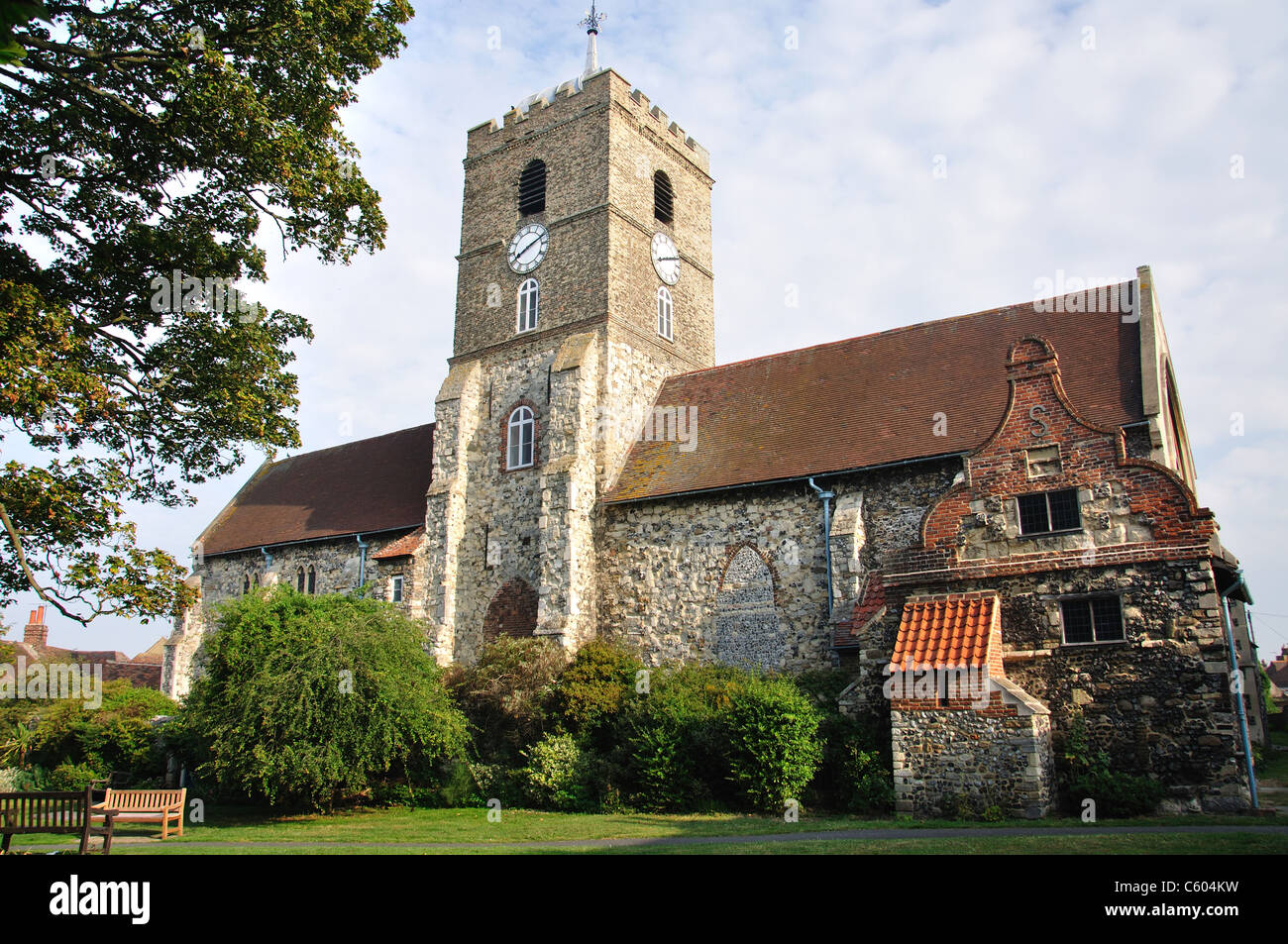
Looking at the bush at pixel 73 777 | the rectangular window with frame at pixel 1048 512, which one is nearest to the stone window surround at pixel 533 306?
the bush at pixel 73 777

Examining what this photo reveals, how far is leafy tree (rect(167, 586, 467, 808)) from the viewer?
17.6 metres

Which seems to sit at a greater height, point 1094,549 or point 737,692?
point 1094,549

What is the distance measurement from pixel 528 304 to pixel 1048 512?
699 inches

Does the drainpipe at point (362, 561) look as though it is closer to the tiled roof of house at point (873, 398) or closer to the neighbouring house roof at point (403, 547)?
the neighbouring house roof at point (403, 547)

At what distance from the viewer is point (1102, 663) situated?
46.2ft

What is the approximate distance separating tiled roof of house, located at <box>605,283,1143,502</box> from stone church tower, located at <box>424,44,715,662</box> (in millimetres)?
1488

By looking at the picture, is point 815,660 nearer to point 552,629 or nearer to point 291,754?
point 552,629

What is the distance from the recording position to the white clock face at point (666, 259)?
2912 centimetres

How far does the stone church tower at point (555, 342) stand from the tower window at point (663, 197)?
0.24 ft

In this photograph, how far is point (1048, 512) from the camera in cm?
1495

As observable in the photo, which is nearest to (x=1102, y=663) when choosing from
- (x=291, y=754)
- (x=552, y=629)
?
(x=552, y=629)

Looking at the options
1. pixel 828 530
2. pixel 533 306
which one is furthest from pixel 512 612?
pixel 533 306

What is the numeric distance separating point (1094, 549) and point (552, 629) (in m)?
12.8

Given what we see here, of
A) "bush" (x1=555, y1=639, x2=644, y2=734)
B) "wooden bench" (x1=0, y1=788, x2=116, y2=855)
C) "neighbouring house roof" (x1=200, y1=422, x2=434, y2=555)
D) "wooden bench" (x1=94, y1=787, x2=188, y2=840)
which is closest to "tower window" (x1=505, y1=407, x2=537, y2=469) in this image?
"neighbouring house roof" (x1=200, y1=422, x2=434, y2=555)
